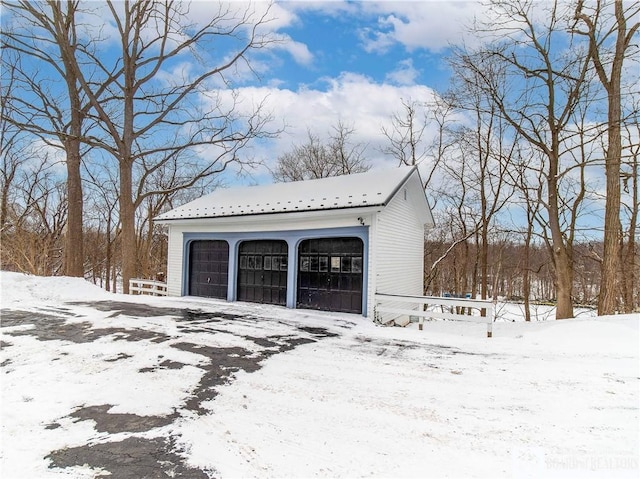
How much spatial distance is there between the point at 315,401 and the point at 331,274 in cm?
669

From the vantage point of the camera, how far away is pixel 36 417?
3.55 meters

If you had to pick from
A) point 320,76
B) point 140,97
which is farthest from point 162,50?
point 320,76

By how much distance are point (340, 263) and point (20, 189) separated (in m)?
25.2

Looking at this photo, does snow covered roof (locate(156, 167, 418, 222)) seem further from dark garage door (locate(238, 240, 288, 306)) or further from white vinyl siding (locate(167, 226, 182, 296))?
dark garage door (locate(238, 240, 288, 306))

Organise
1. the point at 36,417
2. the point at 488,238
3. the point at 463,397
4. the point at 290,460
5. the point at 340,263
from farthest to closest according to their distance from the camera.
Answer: the point at 488,238 < the point at 340,263 < the point at 463,397 < the point at 36,417 < the point at 290,460

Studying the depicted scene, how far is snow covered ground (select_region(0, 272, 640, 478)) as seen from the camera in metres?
2.86

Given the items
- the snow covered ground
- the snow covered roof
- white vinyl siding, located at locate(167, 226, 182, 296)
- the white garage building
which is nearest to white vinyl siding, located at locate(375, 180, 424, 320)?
the white garage building

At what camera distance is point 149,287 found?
14906 millimetres

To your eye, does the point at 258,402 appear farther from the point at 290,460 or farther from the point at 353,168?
the point at 353,168

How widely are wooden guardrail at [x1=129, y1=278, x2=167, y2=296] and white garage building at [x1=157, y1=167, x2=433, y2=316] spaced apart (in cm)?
65

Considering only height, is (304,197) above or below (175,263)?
above

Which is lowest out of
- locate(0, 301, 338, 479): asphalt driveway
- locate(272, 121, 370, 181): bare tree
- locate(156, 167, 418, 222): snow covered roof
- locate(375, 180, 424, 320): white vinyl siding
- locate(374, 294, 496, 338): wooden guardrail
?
locate(0, 301, 338, 479): asphalt driveway

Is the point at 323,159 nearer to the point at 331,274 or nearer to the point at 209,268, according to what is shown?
the point at 209,268

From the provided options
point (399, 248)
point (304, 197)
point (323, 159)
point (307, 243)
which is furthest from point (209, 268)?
point (323, 159)
